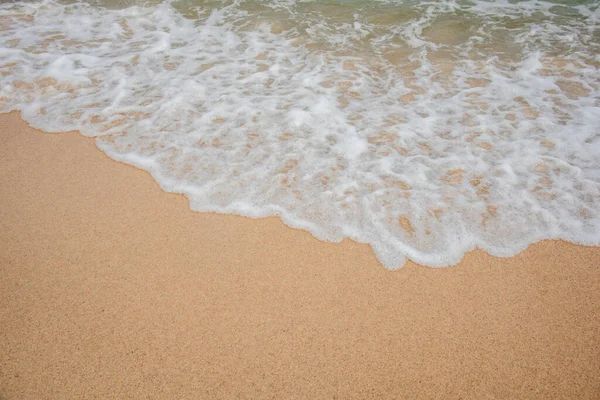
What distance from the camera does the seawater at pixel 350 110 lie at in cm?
280

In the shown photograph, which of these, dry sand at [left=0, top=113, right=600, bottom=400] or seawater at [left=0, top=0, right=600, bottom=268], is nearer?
dry sand at [left=0, top=113, right=600, bottom=400]

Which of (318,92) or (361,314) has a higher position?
(318,92)

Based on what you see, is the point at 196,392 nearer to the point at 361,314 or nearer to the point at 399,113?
the point at 361,314

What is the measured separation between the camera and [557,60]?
4.89m

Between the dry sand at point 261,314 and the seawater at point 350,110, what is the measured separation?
240 mm

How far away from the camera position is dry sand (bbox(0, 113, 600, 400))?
190 cm

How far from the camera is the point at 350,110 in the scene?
390cm

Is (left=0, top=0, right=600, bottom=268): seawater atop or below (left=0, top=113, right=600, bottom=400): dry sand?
atop

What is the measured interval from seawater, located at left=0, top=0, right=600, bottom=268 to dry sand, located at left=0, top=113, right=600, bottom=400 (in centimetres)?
24

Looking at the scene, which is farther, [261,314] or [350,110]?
[350,110]

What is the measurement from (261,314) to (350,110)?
246 centimetres

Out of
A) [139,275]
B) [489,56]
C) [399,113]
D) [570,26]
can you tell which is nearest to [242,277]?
[139,275]

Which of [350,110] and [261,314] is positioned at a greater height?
[350,110]

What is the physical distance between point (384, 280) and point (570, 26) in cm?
618
